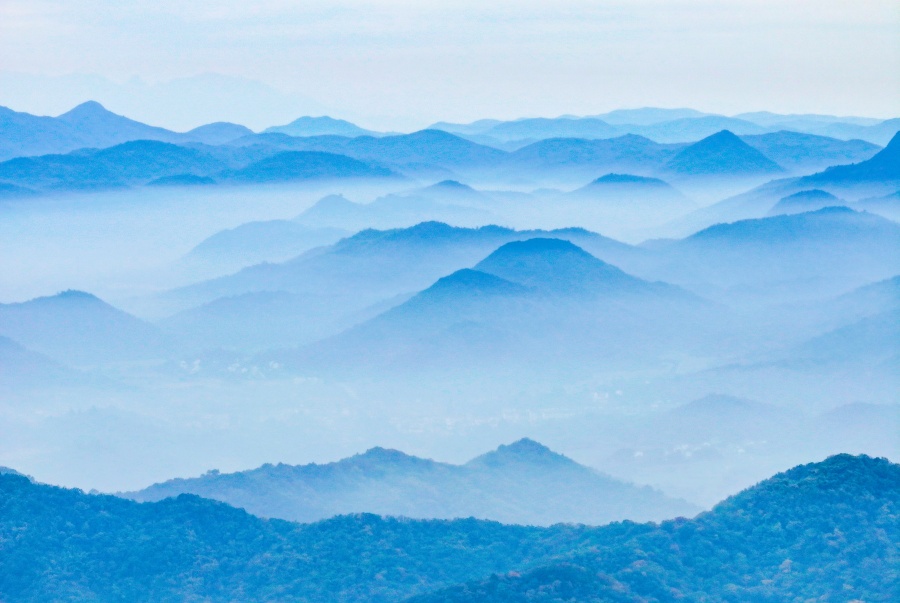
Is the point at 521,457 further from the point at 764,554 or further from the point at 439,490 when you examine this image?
the point at 764,554

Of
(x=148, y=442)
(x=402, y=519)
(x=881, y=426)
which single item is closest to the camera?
(x=402, y=519)

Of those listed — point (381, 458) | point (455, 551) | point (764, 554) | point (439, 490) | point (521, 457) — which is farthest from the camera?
point (521, 457)

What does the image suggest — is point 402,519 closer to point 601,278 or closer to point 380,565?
point 380,565

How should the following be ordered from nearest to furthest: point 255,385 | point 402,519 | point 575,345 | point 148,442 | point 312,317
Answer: point 402,519
point 148,442
point 255,385
point 575,345
point 312,317

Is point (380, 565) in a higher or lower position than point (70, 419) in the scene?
lower

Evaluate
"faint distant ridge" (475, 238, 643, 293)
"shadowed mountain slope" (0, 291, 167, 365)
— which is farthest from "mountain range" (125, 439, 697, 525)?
"shadowed mountain slope" (0, 291, 167, 365)

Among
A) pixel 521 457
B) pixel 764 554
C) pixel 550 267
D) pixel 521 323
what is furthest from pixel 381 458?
pixel 550 267

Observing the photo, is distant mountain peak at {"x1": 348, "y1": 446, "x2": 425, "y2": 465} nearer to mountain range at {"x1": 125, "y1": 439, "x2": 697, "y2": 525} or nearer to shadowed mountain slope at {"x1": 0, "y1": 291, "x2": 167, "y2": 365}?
mountain range at {"x1": 125, "y1": 439, "x2": 697, "y2": 525}

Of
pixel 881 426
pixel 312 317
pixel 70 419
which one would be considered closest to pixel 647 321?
pixel 312 317
